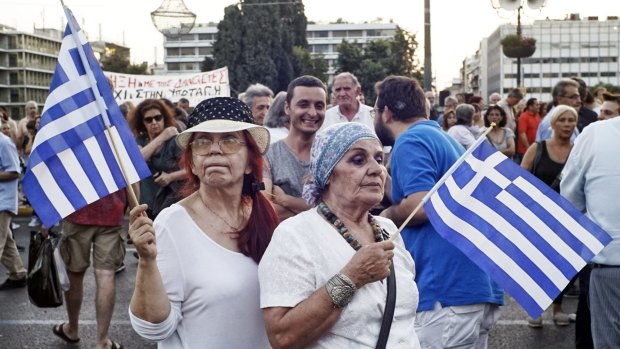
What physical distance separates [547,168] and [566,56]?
15459cm

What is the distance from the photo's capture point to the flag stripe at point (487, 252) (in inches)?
142

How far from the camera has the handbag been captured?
6.49 m

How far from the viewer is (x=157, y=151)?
6566 mm

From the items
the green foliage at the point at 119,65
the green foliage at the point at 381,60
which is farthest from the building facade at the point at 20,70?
the green foliage at the point at 381,60

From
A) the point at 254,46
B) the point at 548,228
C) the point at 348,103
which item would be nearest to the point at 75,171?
the point at 548,228

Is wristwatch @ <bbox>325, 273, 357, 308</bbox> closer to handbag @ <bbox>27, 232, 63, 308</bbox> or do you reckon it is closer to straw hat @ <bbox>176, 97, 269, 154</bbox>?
straw hat @ <bbox>176, 97, 269, 154</bbox>

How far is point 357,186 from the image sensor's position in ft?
10.0

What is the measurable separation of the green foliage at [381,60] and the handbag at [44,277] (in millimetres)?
47977

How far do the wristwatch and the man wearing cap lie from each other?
2102 millimetres

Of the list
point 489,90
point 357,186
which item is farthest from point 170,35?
point 489,90

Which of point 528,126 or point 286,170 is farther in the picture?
point 528,126

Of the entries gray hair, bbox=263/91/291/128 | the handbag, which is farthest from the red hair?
the handbag

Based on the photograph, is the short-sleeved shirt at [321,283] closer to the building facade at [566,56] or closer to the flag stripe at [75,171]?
the flag stripe at [75,171]

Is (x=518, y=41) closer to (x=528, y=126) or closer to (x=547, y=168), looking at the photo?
(x=528, y=126)
